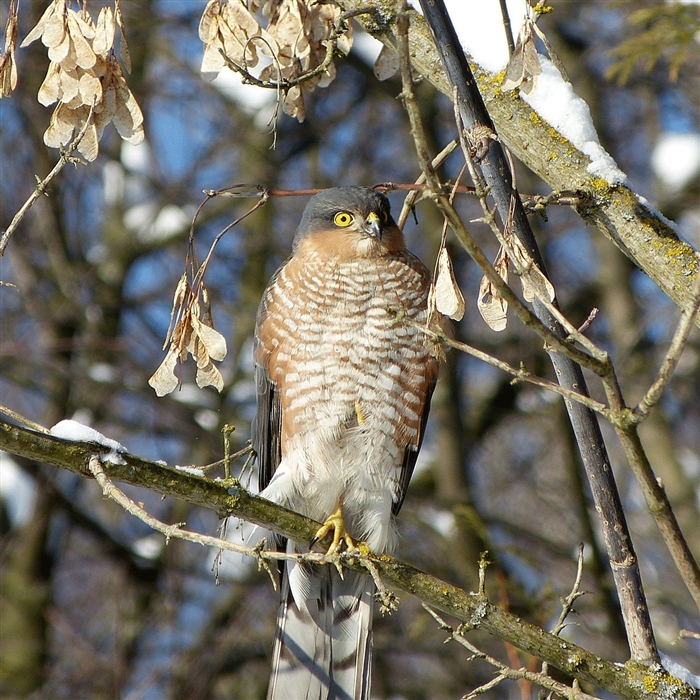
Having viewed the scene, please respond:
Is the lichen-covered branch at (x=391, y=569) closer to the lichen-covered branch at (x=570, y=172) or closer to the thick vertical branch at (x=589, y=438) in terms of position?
the thick vertical branch at (x=589, y=438)

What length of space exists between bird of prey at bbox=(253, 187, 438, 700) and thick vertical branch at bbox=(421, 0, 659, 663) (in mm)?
1163

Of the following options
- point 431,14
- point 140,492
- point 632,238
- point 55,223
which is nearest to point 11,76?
point 431,14

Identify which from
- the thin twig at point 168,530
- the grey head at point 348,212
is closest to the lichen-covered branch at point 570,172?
the grey head at point 348,212

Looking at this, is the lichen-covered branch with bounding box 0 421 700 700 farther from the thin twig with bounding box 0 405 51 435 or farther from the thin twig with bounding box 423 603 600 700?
the thin twig with bounding box 423 603 600 700

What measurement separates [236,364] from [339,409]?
13.2 ft

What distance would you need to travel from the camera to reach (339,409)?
354 cm

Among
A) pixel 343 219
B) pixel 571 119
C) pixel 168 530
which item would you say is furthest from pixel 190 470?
pixel 343 219

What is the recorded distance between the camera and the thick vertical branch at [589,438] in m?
2.22

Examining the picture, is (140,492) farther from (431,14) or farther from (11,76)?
(431,14)

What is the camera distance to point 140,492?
30.6 feet

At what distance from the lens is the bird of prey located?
3.53 m

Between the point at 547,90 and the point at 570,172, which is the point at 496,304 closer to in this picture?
the point at 570,172

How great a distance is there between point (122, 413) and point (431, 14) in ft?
21.7

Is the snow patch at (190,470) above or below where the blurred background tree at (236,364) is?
below
